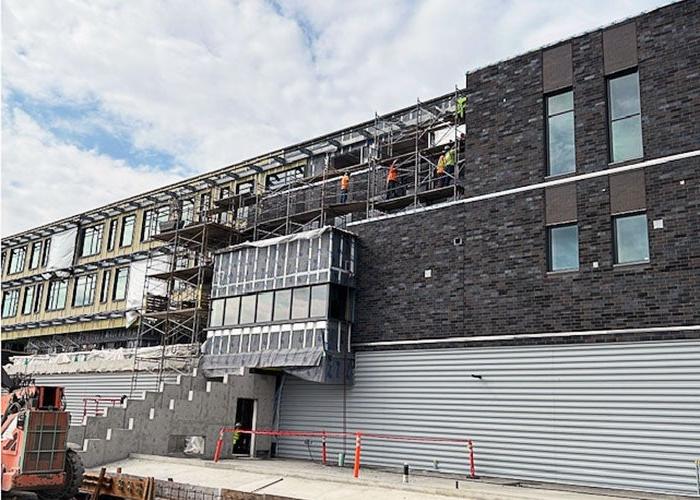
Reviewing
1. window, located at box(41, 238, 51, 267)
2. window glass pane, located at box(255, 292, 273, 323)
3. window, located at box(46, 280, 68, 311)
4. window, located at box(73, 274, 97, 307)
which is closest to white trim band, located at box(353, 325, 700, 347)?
window glass pane, located at box(255, 292, 273, 323)

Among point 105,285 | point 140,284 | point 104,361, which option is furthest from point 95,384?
point 105,285

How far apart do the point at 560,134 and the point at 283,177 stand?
15.5 meters

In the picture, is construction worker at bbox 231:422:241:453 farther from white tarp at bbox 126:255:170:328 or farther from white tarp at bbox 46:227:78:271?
white tarp at bbox 46:227:78:271

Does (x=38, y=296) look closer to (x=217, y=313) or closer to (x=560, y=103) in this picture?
(x=217, y=313)

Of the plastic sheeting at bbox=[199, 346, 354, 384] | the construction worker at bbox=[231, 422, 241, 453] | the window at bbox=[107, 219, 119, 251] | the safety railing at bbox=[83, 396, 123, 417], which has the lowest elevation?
the construction worker at bbox=[231, 422, 241, 453]

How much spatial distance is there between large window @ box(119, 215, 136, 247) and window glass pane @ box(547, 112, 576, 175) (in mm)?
24975

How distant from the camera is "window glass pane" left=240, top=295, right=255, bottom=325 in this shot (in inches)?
903

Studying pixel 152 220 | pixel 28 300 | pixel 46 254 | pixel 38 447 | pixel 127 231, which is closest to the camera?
pixel 38 447

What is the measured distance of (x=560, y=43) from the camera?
18438 millimetres

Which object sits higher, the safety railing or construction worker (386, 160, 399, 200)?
construction worker (386, 160, 399, 200)

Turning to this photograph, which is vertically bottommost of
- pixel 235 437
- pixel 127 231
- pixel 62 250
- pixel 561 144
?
pixel 235 437

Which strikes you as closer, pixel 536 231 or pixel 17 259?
pixel 536 231

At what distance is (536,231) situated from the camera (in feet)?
57.7

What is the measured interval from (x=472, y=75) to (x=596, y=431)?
34.8 ft
